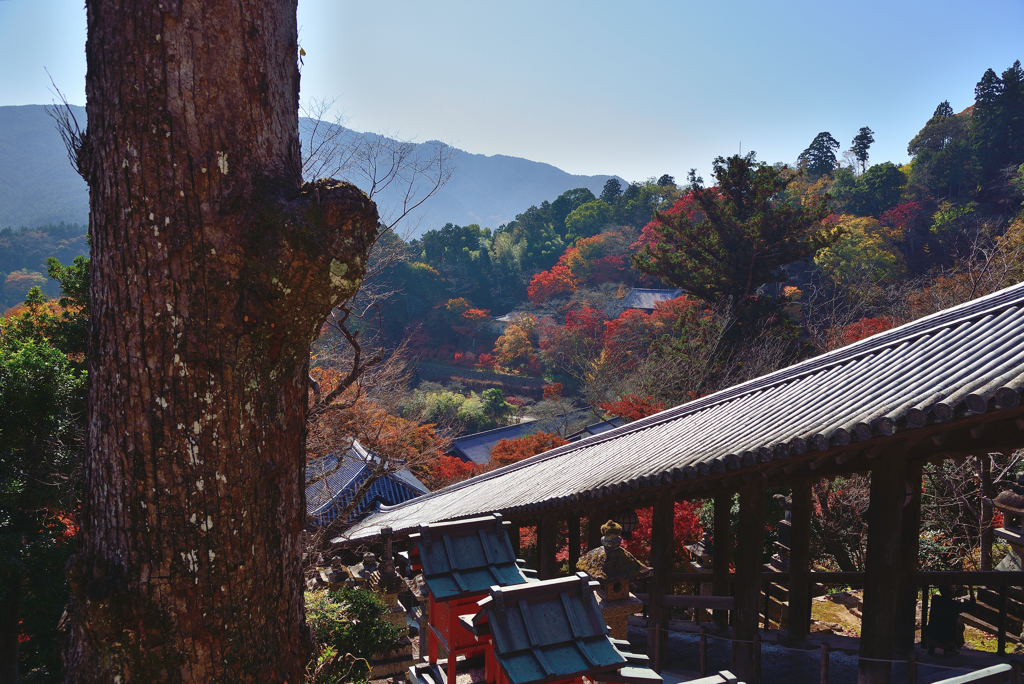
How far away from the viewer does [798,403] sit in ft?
16.3

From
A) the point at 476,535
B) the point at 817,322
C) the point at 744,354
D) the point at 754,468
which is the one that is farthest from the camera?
the point at 817,322

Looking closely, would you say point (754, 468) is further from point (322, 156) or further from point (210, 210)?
point (322, 156)

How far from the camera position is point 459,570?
8.09 feet

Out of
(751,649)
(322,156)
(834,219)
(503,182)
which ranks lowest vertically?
(751,649)

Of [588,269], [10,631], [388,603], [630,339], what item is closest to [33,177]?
[588,269]

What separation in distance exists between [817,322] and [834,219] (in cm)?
1011

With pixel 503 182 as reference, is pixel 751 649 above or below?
below

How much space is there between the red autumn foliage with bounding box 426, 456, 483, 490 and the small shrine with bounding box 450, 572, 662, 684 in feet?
53.7

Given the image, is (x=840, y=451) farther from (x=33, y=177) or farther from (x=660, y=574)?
(x=33, y=177)

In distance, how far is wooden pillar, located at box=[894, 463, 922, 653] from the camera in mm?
5266

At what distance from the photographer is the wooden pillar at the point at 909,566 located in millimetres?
5266

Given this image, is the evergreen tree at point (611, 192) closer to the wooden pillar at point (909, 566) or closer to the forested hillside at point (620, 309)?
the forested hillside at point (620, 309)

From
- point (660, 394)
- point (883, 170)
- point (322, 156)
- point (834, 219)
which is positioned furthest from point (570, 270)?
point (322, 156)

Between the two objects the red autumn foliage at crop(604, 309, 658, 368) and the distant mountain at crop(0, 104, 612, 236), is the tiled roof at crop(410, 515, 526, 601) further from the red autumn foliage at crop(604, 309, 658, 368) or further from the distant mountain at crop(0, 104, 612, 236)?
the red autumn foliage at crop(604, 309, 658, 368)
